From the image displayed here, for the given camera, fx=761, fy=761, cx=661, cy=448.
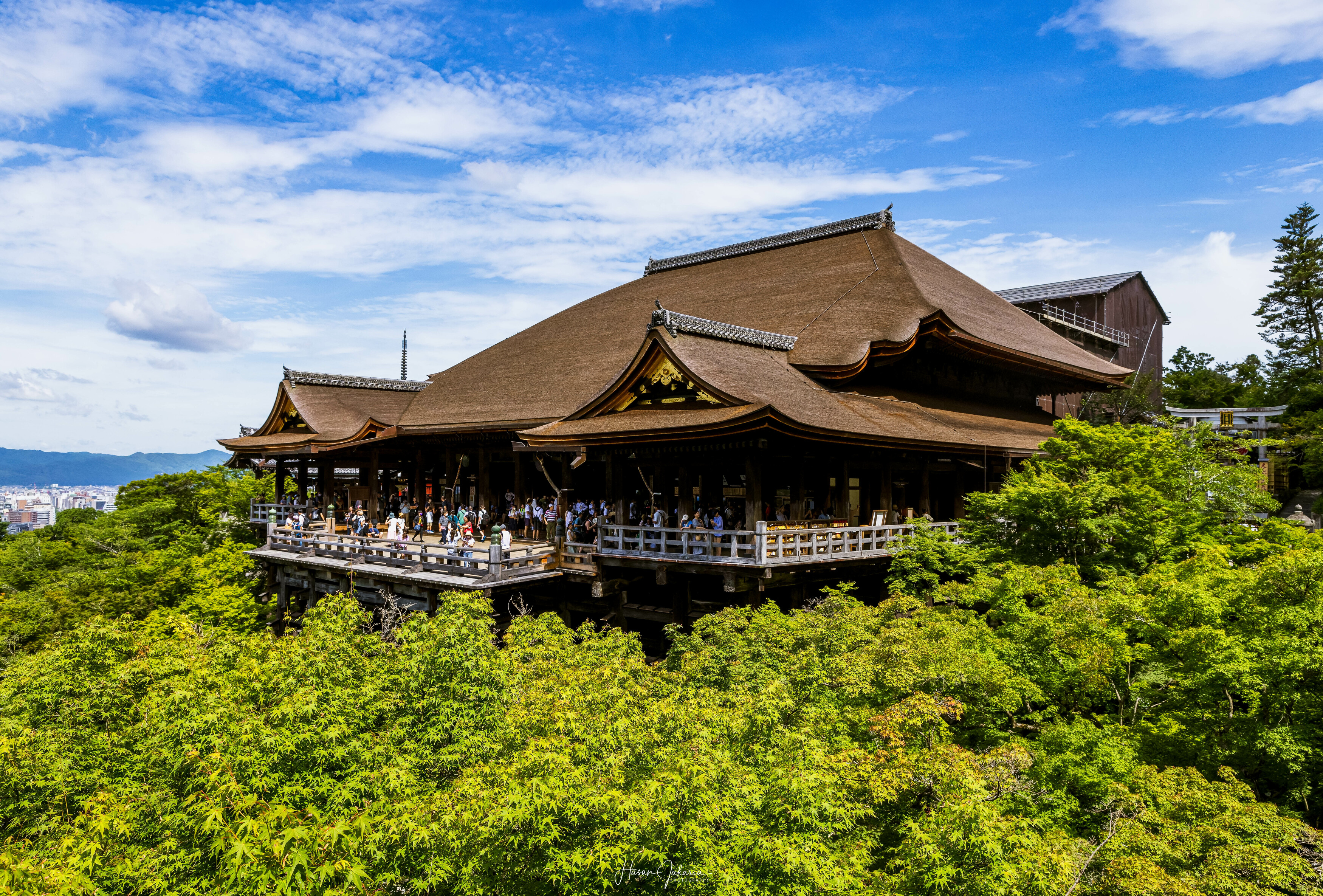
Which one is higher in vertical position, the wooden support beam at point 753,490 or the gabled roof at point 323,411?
the gabled roof at point 323,411

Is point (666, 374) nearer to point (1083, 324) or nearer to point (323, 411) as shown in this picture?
point (323, 411)

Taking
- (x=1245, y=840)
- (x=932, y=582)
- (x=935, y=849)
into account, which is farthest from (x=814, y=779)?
(x=932, y=582)

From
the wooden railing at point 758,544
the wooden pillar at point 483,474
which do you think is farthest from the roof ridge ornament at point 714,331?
the wooden pillar at point 483,474

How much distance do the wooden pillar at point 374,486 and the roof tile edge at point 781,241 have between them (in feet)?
54.5

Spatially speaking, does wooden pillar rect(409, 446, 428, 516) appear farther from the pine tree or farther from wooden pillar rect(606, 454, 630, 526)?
Result: the pine tree

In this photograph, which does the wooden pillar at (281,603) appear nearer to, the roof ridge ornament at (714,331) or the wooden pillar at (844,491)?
the roof ridge ornament at (714,331)

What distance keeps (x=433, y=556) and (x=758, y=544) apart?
9.03 metres

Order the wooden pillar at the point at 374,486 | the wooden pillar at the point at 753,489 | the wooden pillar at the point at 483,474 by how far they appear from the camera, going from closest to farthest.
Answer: the wooden pillar at the point at 753,489, the wooden pillar at the point at 483,474, the wooden pillar at the point at 374,486

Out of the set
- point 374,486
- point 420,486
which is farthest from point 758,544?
point 374,486

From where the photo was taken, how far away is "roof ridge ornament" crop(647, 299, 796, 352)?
18266mm

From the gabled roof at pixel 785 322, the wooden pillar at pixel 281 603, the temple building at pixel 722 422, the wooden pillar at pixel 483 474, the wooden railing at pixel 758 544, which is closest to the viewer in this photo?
the wooden railing at pixel 758 544

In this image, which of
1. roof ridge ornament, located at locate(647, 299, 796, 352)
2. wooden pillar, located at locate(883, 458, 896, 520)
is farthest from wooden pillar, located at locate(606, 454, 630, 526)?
wooden pillar, located at locate(883, 458, 896, 520)

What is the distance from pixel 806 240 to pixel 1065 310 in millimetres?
18331

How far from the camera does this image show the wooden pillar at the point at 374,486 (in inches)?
1150
